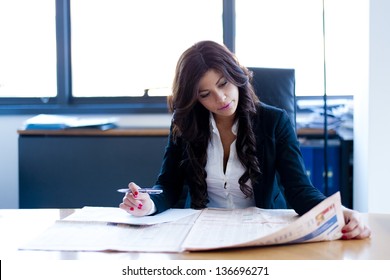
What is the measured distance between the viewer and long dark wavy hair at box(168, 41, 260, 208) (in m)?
1.52

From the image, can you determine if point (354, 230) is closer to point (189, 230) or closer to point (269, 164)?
point (189, 230)

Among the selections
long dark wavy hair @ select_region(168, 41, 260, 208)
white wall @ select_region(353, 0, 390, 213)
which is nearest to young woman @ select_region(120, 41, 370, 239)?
long dark wavy hair @ select_region(168, 41, 260, 208)

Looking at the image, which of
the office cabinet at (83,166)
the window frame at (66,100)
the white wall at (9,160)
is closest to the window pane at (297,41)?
the window frame at (66,100)

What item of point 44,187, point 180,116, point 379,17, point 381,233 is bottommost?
point 44,187

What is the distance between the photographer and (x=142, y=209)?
1305mm

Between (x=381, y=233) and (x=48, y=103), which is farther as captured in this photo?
(x=48, y=103)

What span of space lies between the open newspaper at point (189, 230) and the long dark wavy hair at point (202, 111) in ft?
0.82

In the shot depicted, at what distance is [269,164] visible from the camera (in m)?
1.59

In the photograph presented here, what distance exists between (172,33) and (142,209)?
202 cm

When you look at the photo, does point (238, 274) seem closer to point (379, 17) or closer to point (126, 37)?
point (379, 17)

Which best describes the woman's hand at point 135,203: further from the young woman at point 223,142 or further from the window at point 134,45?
the window at point 134,45

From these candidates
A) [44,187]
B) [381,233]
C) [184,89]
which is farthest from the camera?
[44,187]

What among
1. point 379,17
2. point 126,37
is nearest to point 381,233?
point 379,17

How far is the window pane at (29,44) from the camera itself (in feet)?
10.6
